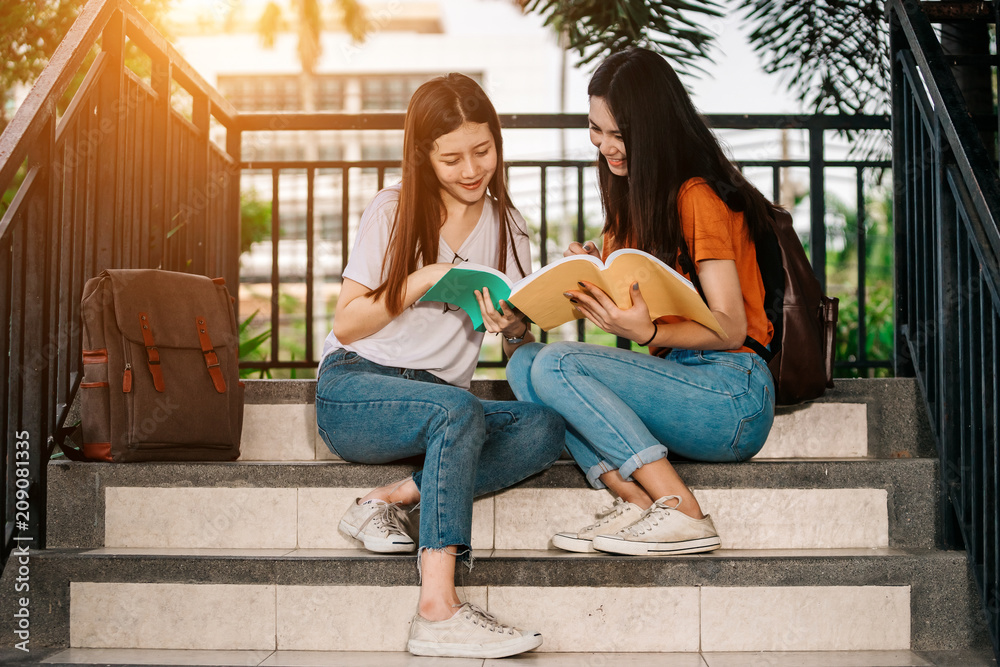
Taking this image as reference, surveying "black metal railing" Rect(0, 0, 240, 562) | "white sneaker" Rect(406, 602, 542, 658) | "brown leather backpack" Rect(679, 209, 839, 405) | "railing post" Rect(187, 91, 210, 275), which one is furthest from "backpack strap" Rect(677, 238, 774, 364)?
"railing post" Rect(187, 91, 210, 275)

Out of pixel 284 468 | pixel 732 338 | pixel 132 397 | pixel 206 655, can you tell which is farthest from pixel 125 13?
pixel 732 338

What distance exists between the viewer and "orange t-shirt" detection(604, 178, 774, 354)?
6.22 ft

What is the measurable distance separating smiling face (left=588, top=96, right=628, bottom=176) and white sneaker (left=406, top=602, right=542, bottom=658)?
3.88ft

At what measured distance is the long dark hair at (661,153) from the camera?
196 cm

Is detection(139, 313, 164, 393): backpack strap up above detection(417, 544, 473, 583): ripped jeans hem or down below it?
above

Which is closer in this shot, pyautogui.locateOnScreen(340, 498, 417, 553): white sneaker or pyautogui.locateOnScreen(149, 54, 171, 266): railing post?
pyautogui.locateOnScreen(340, 498, 417, 553): white sneaker

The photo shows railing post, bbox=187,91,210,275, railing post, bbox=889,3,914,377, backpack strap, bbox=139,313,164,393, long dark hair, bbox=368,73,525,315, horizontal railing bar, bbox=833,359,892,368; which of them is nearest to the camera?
long dark hair, bbox=368,73,525,315

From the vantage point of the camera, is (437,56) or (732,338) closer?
(732,338)

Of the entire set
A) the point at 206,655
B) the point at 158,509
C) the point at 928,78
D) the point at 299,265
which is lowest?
the point at 206,655

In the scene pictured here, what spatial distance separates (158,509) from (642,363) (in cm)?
134

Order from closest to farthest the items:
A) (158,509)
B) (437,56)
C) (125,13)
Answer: (158,509) → (125,13) → (437,56)

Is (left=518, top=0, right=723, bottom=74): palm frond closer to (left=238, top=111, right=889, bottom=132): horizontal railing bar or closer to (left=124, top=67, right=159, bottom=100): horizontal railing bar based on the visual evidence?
(left=238, top=111, right=889, bottom=132): horizontal railing bar

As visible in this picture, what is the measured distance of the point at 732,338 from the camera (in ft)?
6.28

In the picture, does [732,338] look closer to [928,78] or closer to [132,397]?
[928,78]
